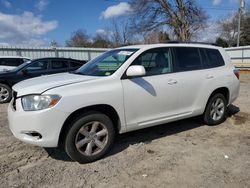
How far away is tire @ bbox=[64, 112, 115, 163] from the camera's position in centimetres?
352

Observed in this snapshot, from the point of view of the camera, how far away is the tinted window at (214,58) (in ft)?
17.2

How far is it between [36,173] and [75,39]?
5622 centimetres

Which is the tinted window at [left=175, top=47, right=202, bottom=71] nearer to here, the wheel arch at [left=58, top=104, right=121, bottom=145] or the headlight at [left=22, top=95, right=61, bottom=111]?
the wheel arch at [left=58, top=104, right=121, bottom=145]

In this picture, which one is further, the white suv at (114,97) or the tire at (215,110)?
the tire at (215,110)

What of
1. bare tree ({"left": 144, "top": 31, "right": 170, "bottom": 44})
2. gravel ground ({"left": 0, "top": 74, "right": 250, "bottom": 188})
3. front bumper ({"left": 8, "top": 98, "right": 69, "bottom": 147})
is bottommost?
gravel ground ({"left": 0, "top": 74, "right": 250, "bottom": 188})

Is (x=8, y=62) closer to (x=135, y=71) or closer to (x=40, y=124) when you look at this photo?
(x=40, y=124)

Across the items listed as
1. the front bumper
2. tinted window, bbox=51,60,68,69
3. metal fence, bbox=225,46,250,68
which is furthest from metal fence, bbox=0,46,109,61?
the front bumper

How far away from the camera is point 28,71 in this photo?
8.79 meters

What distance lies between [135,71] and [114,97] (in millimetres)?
513

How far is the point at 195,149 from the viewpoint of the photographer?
4.18 meters

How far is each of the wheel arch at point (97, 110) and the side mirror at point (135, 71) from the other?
604 millimetres

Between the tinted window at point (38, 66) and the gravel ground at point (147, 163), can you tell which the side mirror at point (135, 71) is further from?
the tinted window at point (38, 66)

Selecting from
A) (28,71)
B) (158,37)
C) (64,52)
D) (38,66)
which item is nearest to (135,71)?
(28,71)

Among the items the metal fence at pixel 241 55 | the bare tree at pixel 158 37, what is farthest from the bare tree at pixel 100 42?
the metal fence at pixel 241 55
